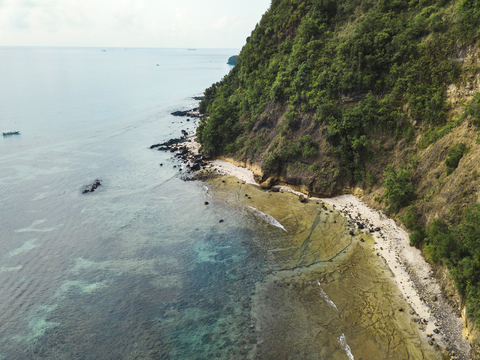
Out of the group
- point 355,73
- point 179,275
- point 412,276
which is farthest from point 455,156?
point 179,275

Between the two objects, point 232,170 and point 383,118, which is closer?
point 383,118

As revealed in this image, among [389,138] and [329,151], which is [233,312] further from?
[389,138]

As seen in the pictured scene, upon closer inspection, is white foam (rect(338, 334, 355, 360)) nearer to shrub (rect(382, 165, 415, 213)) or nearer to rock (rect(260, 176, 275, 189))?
shrub (rect(382, 165, 415, 213))

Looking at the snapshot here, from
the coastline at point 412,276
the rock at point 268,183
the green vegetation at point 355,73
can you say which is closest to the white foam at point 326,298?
the coastline at point 412,276

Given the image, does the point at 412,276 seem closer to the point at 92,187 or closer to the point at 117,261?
the point at 117,261

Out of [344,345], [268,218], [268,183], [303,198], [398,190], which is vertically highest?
[398,190]

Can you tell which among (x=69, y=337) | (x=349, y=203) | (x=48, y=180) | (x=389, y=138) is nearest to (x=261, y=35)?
(x=389, y=138)

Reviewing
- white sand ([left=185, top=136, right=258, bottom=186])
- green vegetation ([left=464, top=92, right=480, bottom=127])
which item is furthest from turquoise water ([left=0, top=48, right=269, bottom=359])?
green vegetation ([left=464, top=92, right=480, bottom=127])

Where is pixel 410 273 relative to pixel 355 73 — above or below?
below
